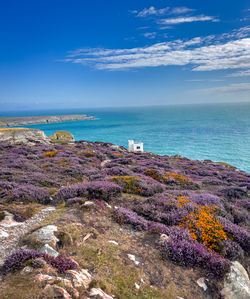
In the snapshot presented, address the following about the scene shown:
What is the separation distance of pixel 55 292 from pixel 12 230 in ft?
12.5

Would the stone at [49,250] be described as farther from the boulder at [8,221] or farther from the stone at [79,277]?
the boulder at [8,221]

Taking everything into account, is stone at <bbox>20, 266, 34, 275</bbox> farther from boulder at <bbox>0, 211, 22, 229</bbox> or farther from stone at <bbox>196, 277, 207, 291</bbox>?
stone at <bbox>196, 277, 207, 291</bbox>

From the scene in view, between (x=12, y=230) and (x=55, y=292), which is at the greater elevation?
(x=55, y=292)

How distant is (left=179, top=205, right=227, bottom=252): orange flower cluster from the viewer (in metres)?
6.70

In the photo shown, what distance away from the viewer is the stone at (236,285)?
5020 millimetres

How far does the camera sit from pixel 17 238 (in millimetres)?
5863

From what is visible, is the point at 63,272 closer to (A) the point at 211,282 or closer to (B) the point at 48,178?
(A) the point at 211,282

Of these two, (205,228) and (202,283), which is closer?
(202,283)

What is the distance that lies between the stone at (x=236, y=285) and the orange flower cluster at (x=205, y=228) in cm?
94

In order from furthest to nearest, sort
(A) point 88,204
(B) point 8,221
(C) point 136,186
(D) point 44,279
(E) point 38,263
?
(C) point 136,186
(A) point 88,204
(B) point 8,221
(E) point 38,263
(D) point 44,279

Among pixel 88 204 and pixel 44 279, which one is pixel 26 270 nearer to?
pixel 44 279

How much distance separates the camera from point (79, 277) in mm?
4180

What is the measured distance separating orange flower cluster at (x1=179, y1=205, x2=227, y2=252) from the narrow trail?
19.8 feet

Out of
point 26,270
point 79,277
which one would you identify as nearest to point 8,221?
point 26,270
